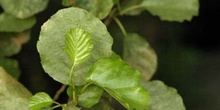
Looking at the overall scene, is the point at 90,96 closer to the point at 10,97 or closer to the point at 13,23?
the point at 10,97

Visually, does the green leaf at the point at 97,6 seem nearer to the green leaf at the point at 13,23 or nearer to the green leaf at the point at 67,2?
the green leaf at the point at 67,2

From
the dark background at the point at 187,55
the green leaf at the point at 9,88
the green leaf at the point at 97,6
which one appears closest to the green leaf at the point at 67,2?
the green leaf at the point at 97,6

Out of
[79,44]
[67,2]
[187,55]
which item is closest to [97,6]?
[67,2]

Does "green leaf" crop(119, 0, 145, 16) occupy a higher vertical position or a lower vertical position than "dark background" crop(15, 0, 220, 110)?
higher

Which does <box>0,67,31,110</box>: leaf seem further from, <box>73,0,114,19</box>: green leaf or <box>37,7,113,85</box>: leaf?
<box>73,0,114,19</box>: green leaf

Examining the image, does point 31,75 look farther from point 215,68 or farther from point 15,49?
point 215,68

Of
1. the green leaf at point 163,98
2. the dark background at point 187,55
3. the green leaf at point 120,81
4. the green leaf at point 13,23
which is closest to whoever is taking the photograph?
the green leaf at point 120,81

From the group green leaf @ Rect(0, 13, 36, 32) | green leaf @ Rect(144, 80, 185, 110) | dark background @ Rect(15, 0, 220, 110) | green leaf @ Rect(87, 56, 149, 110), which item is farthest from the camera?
dark background @ Rect(15, 0, 220, 110)

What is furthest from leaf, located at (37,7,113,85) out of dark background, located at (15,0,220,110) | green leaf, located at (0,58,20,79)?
dark background, located at (15,0,220,110)
